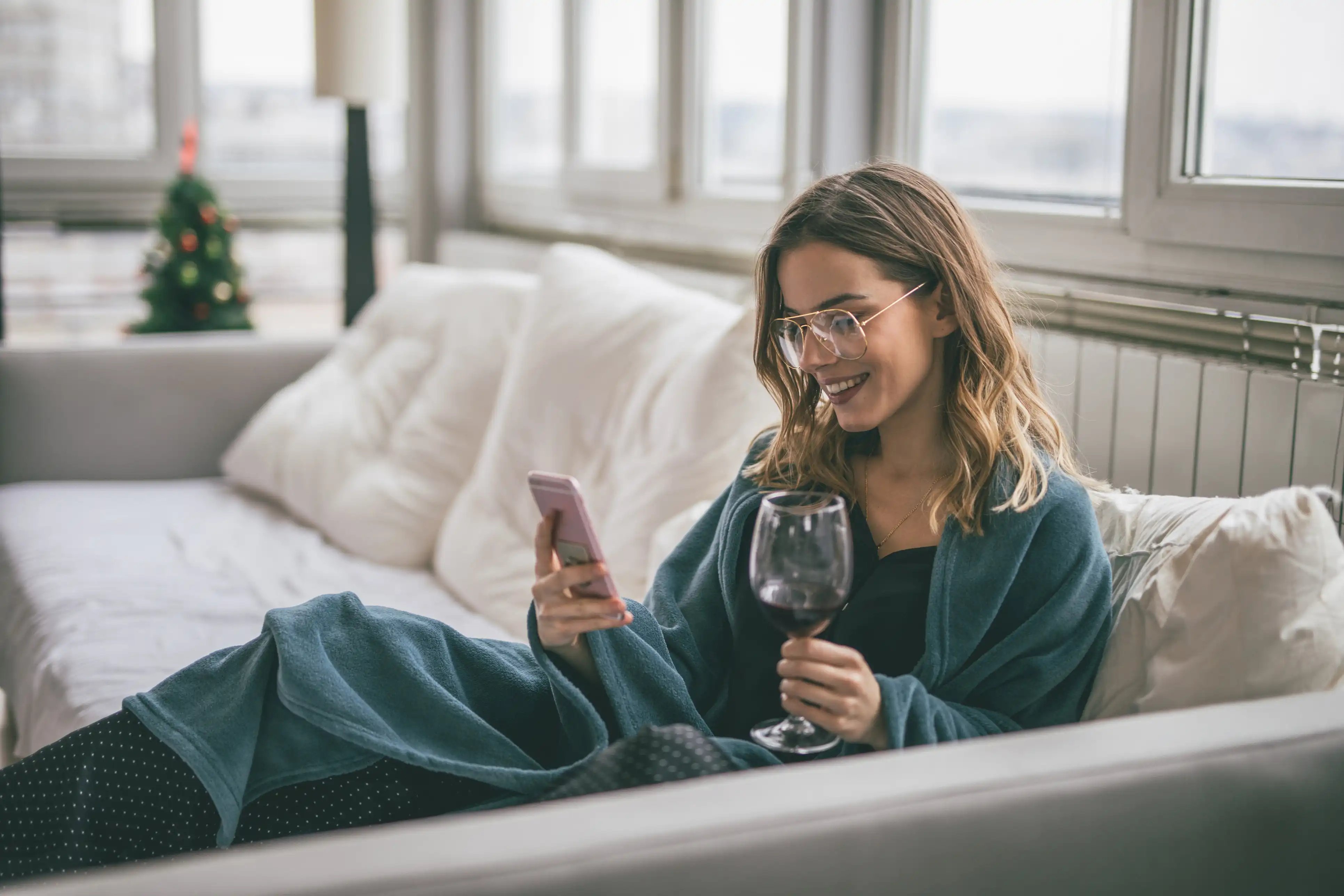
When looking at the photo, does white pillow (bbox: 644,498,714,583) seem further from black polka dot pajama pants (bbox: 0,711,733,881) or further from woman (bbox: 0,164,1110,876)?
black polka dot pajama pants (bbox: 0,711,733,881)

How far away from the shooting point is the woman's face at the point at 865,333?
1.25 m

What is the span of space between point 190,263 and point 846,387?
9.58 feet

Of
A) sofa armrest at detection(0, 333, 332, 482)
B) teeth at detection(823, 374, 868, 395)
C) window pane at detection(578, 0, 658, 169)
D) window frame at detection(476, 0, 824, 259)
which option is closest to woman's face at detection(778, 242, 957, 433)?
teeth at detection(823, 374, 868, 395)

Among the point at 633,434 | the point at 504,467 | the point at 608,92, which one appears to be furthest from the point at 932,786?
the point at 608,92

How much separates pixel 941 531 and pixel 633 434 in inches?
30.1

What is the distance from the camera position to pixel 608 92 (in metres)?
3.30

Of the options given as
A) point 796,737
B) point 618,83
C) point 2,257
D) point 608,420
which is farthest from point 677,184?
point 2,257

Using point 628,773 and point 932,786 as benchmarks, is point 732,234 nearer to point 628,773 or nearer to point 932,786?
point 628,773

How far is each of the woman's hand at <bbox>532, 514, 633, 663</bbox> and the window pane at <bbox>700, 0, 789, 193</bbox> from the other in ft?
4.82

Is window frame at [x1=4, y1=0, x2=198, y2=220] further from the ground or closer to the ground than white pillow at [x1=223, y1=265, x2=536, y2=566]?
further from the ground

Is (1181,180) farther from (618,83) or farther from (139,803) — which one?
(618,83)

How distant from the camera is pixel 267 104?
4406 millimetres

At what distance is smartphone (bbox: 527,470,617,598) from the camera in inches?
43.9

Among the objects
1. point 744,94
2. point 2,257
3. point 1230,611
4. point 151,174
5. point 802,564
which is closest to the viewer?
point 802,564
